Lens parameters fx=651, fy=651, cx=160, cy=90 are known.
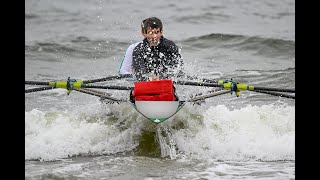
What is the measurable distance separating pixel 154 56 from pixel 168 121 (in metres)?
0.88

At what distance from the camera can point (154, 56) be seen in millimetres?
8594

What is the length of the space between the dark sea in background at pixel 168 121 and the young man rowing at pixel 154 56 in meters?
0.44

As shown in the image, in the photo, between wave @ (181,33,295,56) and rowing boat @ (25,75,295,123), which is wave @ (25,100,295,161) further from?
wave @ (181,33,295,56)

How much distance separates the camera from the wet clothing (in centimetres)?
852

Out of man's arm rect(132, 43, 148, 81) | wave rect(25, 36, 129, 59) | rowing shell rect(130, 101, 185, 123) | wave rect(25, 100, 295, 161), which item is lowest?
wave rect(25, 100, 295, 161)

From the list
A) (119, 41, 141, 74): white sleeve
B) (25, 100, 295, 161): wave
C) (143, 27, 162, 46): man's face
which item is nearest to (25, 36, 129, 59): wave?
(25, 100, 295, 161): wave

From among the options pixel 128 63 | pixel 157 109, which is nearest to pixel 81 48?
pixel 128 63

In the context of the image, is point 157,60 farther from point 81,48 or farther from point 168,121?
point 81,48

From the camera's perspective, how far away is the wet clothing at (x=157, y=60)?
335 inches

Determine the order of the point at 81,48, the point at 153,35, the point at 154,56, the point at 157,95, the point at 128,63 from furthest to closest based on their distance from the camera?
the point at 81,48, the point at 128,63, the point at 154,56, the point at 153,35, the point at 157,95
